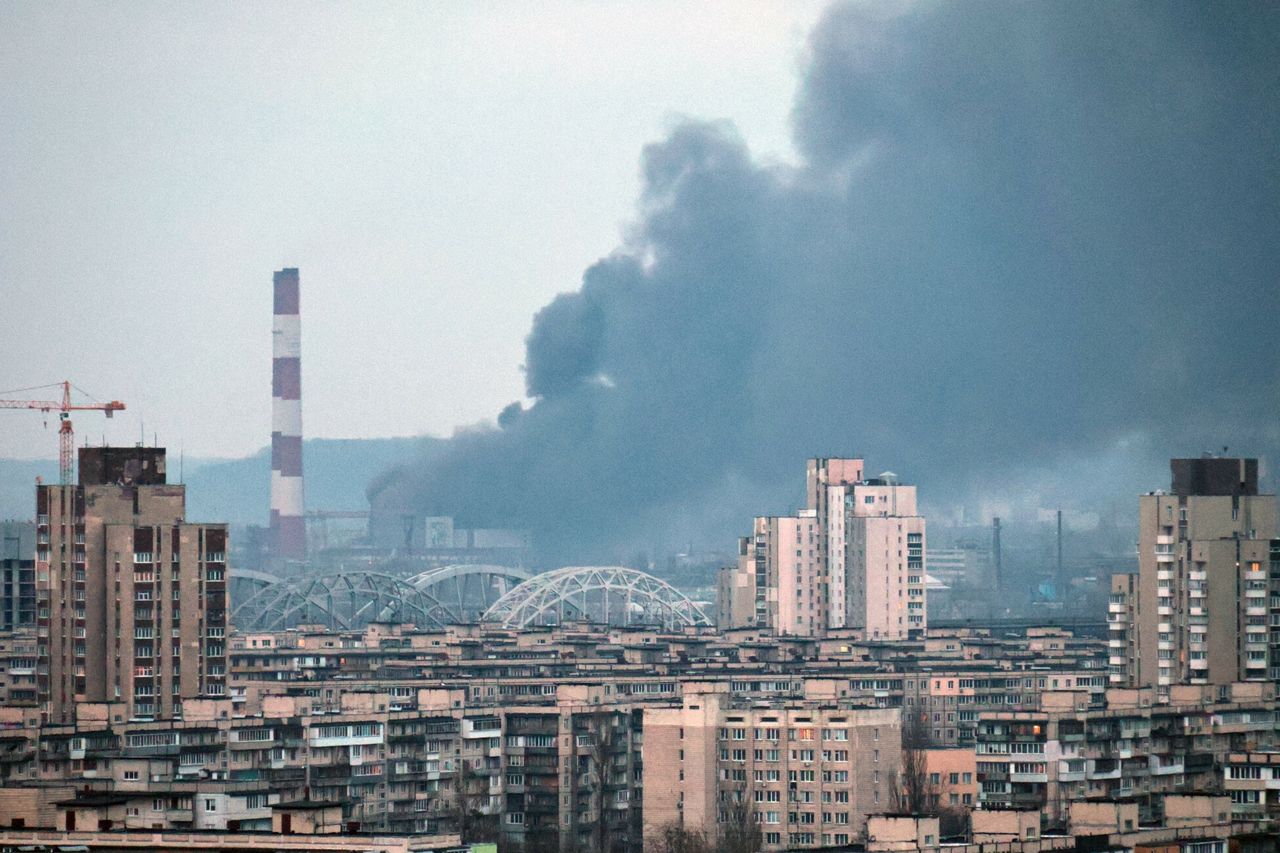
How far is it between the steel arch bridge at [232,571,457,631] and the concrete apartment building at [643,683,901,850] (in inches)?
2605

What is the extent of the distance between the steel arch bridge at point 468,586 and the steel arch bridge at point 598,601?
2.30m

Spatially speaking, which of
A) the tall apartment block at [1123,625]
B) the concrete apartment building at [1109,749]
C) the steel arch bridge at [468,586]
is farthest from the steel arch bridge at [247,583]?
the concrete apartment building at [1109,749]

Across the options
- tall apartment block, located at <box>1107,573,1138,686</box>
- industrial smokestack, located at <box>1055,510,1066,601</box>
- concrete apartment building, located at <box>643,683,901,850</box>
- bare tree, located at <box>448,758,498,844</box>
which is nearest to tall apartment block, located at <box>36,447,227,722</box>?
bare tree, located at <box>448,758,498,844</box>

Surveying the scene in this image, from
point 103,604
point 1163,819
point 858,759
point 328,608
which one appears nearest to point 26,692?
point 103,604

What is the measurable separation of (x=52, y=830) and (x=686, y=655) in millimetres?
48101

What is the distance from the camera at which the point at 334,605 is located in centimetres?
14450

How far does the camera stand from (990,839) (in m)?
48.9

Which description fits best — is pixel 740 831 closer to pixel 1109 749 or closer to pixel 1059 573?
pixel 1109 749

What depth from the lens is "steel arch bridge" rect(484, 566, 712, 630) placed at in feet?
440

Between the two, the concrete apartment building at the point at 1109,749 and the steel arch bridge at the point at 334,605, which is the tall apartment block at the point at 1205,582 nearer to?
the concrete apartment building at the point at 1109,749

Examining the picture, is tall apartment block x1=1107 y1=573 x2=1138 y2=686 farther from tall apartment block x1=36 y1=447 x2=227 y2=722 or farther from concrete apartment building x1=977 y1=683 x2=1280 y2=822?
tall apartment block x1=36 y1=447 x2=227 y2=722

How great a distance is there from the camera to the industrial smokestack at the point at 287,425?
173125 millimetres

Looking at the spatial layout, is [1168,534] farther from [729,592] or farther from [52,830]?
[729,592]

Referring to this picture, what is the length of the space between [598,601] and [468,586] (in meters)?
18.8
